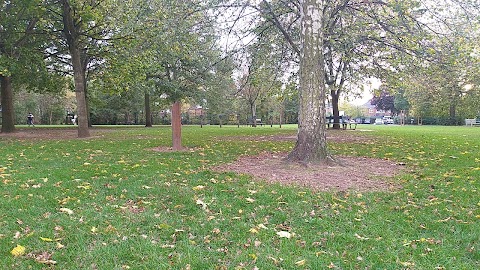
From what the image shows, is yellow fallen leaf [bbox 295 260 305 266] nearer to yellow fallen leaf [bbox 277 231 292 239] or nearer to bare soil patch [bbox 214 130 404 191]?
yellow fallen leaf [bbox 277 231 292 239]

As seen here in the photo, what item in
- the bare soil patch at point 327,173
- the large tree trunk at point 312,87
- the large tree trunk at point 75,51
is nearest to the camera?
the bare soil patch at point 327,173

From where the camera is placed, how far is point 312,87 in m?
6.89

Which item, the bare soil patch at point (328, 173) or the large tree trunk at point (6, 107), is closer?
the bare soil patch at point (328, 173)

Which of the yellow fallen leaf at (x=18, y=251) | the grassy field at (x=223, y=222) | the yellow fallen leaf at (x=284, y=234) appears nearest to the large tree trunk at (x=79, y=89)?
the grassy field at (x=223, y=222)

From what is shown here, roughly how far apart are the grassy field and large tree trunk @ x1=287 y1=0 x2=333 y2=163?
161cm

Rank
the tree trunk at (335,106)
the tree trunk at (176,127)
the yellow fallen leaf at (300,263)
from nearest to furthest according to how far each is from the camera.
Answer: the yellow fallen leaf at (300,263)
the tree trunk at (176,127)
the tree trunk at (335,106)

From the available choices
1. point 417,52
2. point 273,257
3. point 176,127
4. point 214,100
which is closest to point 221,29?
point 176,127

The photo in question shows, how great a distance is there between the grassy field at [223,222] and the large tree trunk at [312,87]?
1606 mm

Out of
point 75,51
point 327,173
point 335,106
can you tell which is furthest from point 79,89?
point 335,106

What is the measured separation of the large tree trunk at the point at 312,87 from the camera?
6.88 meters

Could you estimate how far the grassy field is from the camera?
315 cm

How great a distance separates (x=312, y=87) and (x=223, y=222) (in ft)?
12.3

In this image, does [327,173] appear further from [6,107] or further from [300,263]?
[6,107]

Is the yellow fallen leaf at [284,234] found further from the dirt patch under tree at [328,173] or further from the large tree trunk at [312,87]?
the large tree trunk at [312,87]
